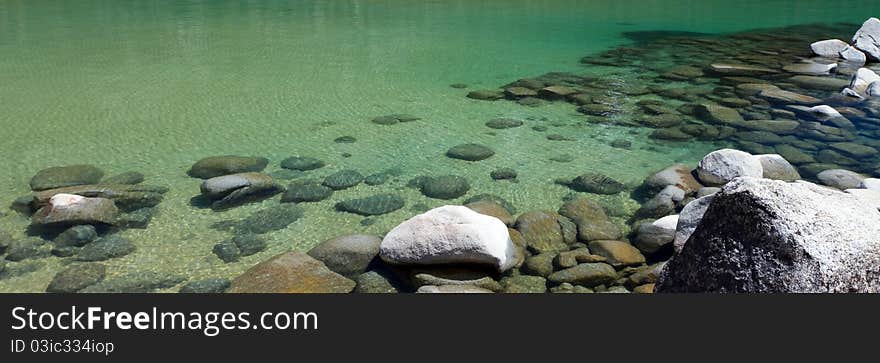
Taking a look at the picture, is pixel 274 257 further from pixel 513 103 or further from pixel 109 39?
pixel 109 39

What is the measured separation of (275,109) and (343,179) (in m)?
4.08

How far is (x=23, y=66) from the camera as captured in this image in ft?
47.4

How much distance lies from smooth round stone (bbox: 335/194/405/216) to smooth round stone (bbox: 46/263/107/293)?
7.86 feet

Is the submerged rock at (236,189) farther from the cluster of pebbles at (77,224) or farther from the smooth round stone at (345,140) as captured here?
the smooth round stone at (345,140)

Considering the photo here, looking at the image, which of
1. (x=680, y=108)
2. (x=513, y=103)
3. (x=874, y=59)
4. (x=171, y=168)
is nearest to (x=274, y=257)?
(x=171, y=168)

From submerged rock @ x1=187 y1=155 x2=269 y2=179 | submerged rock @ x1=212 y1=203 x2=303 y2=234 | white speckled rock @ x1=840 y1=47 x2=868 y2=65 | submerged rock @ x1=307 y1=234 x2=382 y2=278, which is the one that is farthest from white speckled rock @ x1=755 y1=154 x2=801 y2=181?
white speckled rock @ x1=840 y1=47 x2=868 y2=65

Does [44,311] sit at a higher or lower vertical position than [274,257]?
higher

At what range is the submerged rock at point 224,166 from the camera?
778cm

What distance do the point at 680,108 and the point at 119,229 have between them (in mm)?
9109

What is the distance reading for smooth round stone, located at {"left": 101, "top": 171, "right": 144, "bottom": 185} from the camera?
24.7 ft

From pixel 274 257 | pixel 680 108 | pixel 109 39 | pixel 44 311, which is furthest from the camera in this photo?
pixel 109 39

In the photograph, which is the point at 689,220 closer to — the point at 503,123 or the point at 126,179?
the point at 503,123

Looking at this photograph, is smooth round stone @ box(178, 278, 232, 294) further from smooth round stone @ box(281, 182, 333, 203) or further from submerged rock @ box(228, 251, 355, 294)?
smooth round stone @ box(281, 182, 333, 203)

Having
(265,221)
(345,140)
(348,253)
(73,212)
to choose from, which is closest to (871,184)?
(348,253)
